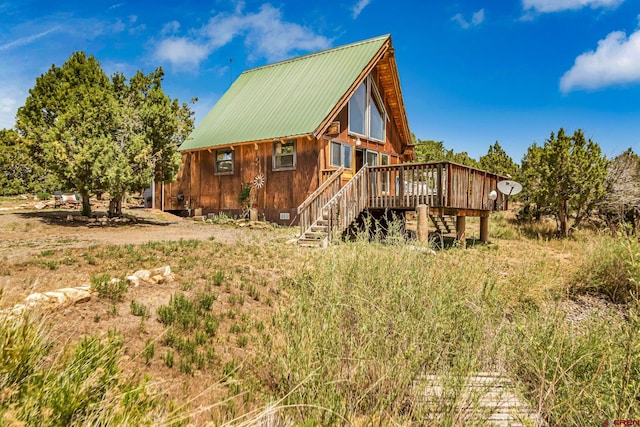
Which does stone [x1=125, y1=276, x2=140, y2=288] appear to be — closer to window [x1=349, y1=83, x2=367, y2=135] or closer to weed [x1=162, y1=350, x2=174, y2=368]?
weed [x1=162, y1=350, x2=174, y2=368]

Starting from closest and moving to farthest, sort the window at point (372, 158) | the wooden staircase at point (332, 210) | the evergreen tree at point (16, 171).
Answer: the wooden staircase at point (332, 210), the window at point (372, 158), the evergreen tree at point (16, 171)

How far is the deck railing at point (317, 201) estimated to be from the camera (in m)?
13.1

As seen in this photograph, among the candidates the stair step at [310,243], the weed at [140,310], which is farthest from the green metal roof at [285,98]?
the weed at [140,310]

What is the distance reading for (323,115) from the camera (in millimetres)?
16328

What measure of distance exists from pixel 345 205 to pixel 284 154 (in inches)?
239

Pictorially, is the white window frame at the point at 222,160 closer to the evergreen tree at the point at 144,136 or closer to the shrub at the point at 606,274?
the evergreen tree at the point at 144,136

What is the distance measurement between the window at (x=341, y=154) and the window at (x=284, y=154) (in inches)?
66.9

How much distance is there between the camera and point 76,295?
5.35m

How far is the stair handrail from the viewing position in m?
12.2

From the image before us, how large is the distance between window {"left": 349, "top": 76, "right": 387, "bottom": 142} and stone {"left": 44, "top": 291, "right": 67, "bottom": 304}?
1467 centimetres

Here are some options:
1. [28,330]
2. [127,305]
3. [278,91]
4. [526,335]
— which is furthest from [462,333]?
[278,91]

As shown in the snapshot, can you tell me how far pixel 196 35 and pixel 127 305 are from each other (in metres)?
19.8

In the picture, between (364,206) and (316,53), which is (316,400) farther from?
(316,53)

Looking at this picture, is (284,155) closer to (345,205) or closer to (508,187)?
(345,205)
